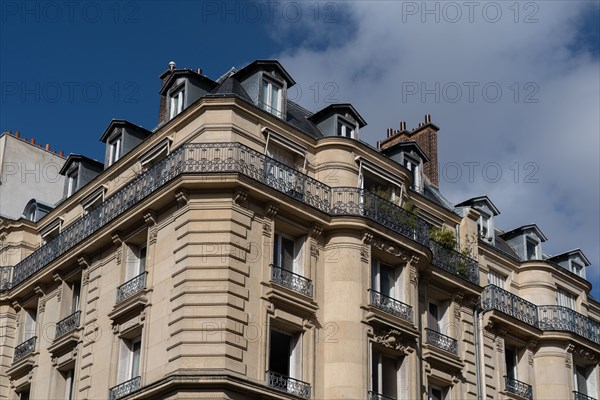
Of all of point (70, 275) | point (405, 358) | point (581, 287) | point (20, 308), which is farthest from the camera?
point (581, 287)

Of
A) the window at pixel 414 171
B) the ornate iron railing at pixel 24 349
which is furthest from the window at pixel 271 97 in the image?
the ornate iron railing at pixel 24 349

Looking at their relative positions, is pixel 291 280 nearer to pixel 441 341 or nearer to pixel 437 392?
pixel 441 341

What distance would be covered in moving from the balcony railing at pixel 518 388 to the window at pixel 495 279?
3.02 m

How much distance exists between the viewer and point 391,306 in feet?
88.9

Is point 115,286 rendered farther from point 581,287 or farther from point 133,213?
point 581,287

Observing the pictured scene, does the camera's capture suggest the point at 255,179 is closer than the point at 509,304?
Yes

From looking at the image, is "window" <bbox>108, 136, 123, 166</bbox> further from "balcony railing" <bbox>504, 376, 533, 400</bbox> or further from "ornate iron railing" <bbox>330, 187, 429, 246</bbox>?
"balcony railing" <bbox>504, 376, 533, 400</bbox>

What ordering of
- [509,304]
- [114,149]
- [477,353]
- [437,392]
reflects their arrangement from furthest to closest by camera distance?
1. [509,304]
2. [114,149]
3. [477,353]
4. [437,392]

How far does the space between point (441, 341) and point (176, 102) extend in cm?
941

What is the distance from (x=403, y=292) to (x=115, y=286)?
7.09m

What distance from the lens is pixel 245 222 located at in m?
25.3

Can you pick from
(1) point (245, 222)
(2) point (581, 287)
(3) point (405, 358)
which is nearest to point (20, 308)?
(1) point (245, 222)

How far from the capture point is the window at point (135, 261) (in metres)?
27.0

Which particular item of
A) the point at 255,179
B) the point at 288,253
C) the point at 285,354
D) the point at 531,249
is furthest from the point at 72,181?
the point at 531,249
